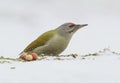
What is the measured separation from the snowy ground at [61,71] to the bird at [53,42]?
2777mm

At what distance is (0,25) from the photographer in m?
23.9

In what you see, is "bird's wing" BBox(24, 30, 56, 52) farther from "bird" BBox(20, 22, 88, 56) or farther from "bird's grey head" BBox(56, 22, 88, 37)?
"bird's grey head" BBox(56, 22, 88, 37)

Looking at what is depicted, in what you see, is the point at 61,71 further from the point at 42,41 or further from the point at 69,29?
the point at 69,29

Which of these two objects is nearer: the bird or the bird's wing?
the bird

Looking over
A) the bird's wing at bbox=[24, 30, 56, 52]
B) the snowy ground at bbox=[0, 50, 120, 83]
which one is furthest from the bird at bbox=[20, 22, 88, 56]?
the snowy ground at bbox=[0, 50, 120, 83]

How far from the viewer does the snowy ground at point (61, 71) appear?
7.27 meters

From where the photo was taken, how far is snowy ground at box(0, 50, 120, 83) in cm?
Answer: 727

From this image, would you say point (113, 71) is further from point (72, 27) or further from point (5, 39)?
point (5, 39)

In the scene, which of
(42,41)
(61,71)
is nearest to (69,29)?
(42,41)

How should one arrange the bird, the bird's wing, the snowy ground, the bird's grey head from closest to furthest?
the snowy ground → the bird → the bird's wing → the bird's grey head

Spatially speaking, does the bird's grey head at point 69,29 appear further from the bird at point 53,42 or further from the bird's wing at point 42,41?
the bird's wing at point 42,41

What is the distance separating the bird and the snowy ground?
278 centimetres

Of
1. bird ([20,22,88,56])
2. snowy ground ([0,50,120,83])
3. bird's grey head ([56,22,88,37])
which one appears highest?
bird's grey head ([56,22,88,37])

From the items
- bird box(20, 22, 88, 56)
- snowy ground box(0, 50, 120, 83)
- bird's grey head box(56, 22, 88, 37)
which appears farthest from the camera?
bird's grey head box(56, 22, 88, 37)
